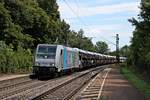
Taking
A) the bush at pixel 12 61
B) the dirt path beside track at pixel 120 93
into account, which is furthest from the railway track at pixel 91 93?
the bush at pixel 12 61

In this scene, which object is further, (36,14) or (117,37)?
(117,37)

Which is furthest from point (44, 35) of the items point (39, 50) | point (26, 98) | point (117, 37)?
point (26, 98)

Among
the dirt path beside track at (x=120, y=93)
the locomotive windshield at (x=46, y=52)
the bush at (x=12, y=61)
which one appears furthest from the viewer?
the bush at (x=12, y=61)

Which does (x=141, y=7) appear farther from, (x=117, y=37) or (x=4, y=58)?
(x=117, y=37)

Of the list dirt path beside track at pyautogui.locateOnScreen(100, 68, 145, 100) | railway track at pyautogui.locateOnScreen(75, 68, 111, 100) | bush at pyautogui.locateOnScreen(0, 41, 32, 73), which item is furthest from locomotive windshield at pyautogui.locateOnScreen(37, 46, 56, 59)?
bush at pyautogui.locateOnScreen(0, 41, 32, 73)

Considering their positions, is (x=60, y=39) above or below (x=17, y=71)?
above

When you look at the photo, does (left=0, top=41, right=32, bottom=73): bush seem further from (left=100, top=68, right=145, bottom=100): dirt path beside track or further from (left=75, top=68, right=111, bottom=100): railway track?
(left=75, top=68, right=111, bottom=100): railway track

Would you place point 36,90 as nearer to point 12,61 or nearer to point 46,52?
point 46,52

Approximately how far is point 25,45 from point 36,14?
9358 mm

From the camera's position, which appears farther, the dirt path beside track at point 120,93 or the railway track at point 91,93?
the dirt path beside track at point 120,93

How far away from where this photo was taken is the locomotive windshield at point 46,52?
137ft

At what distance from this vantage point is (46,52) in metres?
41.9

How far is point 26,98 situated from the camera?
76.7ft

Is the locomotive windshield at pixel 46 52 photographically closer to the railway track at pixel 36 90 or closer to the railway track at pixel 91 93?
the railway track at pixel 36 90
